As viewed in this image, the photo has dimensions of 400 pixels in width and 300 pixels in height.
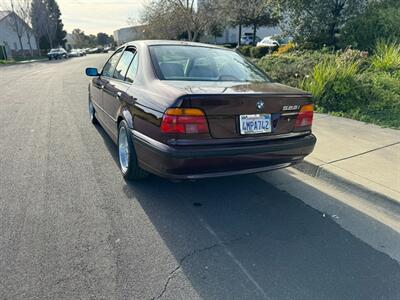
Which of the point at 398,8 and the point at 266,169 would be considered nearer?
the point at 266,169

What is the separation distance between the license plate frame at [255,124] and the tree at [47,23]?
48.7m

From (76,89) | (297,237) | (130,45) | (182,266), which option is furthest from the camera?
(76,89)

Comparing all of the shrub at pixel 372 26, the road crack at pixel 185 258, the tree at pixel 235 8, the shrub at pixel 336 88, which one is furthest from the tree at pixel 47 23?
the road crack at pixel 185 258

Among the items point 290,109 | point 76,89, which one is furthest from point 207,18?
point 290,109

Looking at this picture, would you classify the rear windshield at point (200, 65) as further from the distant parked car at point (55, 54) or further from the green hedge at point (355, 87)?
the distant parked car at point (55, 54)

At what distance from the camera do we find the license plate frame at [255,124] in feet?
9.32

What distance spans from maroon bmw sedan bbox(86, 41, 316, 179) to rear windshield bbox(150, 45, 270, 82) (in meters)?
0.01

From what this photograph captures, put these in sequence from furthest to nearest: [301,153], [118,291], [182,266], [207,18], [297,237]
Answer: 1. [207,18]
2. [301,153]
3. [297,237]
4. [182,266]
5. [118,291]

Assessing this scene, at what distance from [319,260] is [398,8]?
11.5 metres

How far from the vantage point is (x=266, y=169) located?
310 centimetres

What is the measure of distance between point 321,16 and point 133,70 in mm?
10549

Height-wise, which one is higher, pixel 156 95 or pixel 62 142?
pixel 156 95

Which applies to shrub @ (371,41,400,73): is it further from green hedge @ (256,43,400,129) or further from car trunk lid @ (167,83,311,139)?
car trunk lid @ (167,83,311,139)

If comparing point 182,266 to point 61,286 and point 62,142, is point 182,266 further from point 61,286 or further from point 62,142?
point 62,142
